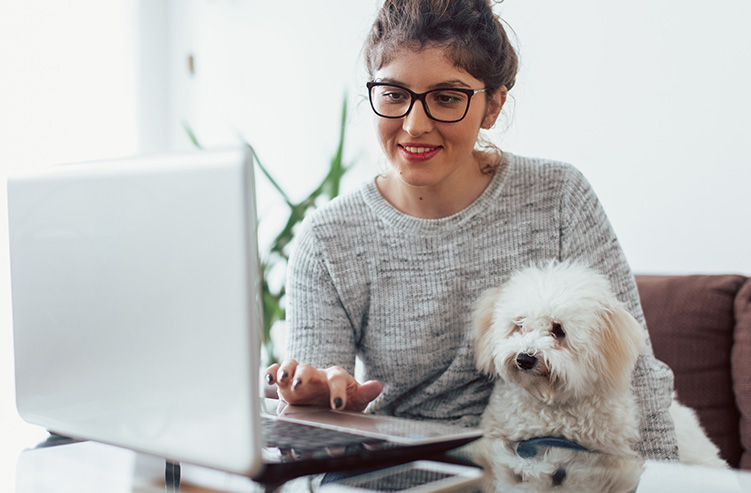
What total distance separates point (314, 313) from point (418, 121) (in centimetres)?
39

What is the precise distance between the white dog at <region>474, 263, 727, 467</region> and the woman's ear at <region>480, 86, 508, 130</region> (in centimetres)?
29

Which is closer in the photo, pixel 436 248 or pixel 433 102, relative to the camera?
pixel 433 102

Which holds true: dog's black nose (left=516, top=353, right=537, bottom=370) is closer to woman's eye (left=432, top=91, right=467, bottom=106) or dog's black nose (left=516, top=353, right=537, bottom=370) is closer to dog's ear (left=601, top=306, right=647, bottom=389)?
dog's ear (left=601, top=306, right=647, bottom=389)

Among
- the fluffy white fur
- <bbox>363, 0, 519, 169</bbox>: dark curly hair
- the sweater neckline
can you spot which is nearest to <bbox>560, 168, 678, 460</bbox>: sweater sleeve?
the sweater neckline

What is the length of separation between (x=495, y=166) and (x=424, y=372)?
1.38 feet

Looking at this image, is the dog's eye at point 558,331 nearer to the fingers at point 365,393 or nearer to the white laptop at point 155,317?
the fingers at point 365,393

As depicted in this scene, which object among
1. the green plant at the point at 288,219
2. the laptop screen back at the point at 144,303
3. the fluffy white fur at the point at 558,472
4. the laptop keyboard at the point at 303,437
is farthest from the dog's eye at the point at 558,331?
the green plant at the point at 288,219

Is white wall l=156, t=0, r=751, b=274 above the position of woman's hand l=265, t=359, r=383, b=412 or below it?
above

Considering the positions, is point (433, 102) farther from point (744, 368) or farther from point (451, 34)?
point (744, 368)

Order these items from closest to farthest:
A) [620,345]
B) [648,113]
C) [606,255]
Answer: [620,345] < [606,255] < [648,113]

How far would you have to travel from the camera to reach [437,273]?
125 centimetres

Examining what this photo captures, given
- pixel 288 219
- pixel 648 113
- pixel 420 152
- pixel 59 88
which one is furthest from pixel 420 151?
pixel 59 88

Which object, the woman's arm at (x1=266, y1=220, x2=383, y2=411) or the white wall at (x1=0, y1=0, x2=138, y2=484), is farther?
the white wall at (x1=0, y1=0, x2=138, y2=484)

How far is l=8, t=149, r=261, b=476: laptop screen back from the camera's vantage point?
518mm
